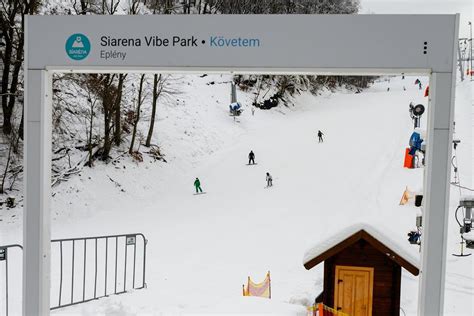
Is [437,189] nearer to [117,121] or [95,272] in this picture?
[95,272]

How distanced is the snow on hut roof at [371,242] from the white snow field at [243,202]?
0.45 ft

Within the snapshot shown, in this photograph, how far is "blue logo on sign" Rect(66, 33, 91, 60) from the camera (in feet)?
15.6

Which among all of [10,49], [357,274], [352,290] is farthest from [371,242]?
[10,49]

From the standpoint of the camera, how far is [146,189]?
24.9 m

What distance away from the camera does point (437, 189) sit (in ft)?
14.9

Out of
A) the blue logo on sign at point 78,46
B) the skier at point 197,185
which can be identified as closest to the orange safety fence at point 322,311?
the blue logo on sign at point 78,46

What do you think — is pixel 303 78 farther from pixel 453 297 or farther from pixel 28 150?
pixel 28 150

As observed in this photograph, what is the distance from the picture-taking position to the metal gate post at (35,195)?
4.96 m

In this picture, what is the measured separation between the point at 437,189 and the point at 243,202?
1799cm

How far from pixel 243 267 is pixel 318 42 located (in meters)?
9.79

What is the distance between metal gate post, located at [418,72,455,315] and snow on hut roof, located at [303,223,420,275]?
5.38 feet

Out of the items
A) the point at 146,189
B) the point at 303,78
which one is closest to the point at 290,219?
the point at 146,189

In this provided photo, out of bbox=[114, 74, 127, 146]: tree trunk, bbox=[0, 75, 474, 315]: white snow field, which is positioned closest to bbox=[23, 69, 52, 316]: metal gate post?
bbox=[0, 75, 474, 315]: white snow field

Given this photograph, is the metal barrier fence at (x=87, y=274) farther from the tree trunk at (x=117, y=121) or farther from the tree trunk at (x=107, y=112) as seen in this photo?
the tree trunk at (x=117, y=121)
